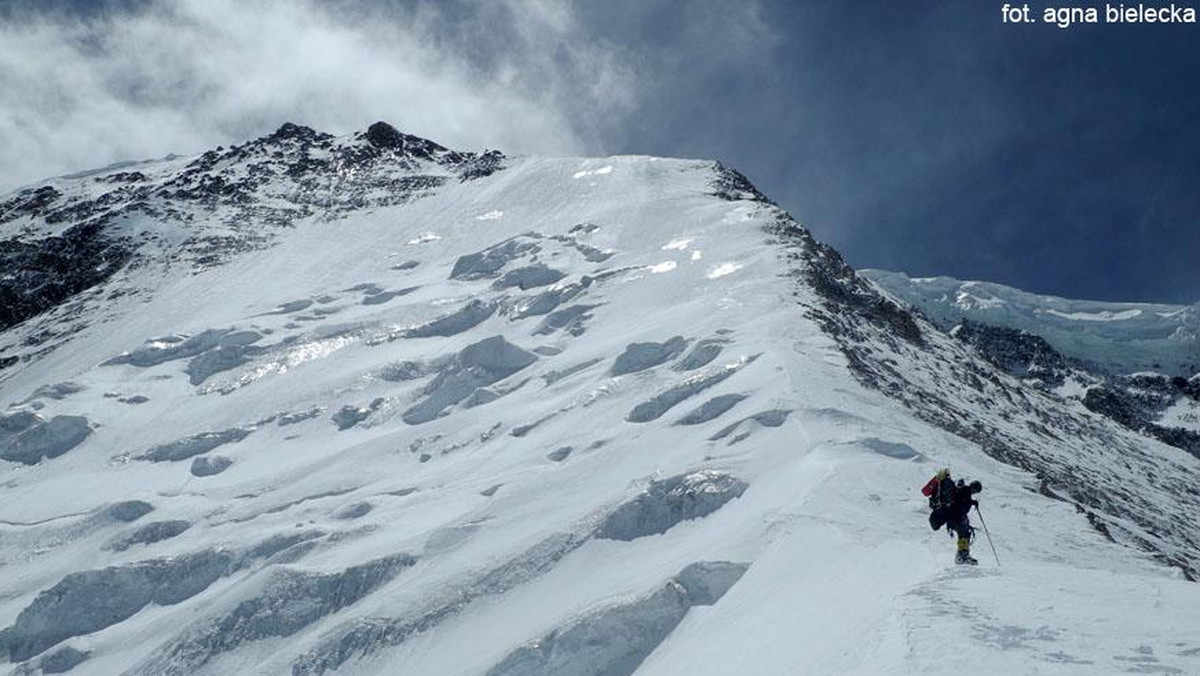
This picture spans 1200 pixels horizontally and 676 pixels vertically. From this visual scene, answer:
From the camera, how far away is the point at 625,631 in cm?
1734

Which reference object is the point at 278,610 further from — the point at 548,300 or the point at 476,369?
the point at 548,300

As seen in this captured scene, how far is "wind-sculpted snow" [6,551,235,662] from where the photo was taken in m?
27.0

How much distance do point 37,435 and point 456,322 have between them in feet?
58.4

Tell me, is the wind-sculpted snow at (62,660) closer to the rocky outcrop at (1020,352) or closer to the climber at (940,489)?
the climber at (940,489)

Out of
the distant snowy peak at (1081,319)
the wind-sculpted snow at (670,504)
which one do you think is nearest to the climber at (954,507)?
the wind-sculpted snow at (670,504)

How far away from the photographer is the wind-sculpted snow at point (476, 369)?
126ft

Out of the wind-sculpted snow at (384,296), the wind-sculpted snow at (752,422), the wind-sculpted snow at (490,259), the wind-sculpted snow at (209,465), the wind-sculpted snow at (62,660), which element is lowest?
the wind-sculpted snow at (62,660)

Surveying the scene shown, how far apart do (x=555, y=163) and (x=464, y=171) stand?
15784 millimetres

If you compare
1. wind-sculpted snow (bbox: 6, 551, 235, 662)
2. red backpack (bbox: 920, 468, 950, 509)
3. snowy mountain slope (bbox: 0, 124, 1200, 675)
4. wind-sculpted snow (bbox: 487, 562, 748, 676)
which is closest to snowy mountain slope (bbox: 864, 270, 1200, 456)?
snowy mountain slope (bbox: 0, 124, 1200, 675)

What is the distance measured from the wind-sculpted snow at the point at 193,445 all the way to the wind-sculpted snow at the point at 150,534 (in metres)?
7.61

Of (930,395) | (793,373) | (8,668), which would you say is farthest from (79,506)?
(930,395)

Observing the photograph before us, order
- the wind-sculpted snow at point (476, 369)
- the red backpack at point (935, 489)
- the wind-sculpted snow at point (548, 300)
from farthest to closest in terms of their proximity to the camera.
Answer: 1. the wind-sculpted snow at point (548, 300)
2. the wind-sculpted snow at point (476, 369)
3. the red backpack at point (935, 489)

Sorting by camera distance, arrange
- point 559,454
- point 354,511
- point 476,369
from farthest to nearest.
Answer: point 476,369
point 354,511
point 559,454

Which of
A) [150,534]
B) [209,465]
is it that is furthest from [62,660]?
[209,465]
